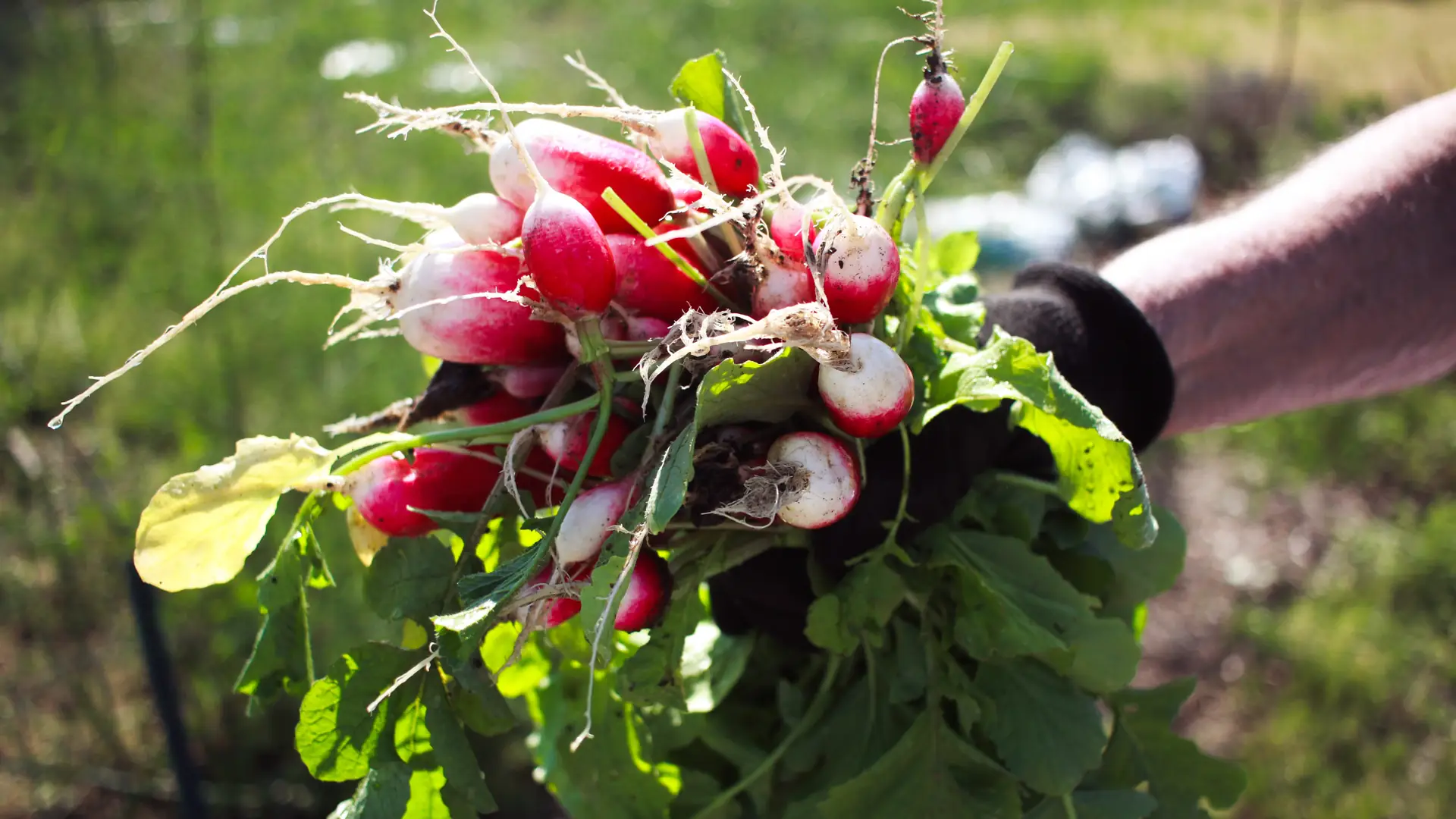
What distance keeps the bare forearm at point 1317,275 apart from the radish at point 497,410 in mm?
944

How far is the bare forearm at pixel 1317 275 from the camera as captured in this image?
1542 millimetres

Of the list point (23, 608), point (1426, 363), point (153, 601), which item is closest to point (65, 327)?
point (23, 608)

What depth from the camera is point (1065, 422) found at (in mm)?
1026

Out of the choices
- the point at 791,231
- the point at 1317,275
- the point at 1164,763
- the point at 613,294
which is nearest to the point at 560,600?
the point at 613,294

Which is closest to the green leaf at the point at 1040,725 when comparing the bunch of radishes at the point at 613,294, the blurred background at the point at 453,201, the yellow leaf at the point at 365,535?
the bunch of radishes at the point at 613,294

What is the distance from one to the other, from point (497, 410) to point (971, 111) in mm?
602

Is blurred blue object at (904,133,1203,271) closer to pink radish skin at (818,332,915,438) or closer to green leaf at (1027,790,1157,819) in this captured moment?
green leaf at (1027,790,1157,819)

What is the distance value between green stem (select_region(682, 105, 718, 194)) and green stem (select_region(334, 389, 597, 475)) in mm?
236

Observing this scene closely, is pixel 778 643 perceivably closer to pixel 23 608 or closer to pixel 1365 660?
pixel 1365 660

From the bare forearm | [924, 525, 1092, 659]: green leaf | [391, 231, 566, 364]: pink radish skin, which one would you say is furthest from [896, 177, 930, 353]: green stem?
the bare forearm

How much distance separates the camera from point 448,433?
101 cm

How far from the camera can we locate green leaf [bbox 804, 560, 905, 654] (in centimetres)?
107

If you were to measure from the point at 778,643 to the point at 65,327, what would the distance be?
3.13 metres

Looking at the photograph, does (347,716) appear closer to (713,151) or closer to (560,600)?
(560,600)
